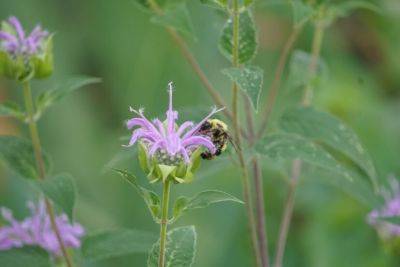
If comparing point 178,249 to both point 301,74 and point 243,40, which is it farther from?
point 301,74

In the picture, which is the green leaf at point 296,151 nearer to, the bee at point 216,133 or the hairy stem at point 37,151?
the bee at point 216,133

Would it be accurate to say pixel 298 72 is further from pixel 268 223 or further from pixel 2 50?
pixel 268 223

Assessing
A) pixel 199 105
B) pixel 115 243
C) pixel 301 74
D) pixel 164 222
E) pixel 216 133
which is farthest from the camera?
pixel 199 105

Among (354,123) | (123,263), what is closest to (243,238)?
(123,263)

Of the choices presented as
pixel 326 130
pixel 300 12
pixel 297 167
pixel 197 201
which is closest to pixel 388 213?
pixel 297 167

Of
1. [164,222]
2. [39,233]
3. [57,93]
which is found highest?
[57,93]

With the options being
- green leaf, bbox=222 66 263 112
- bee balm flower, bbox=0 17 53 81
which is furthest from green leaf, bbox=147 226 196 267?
bee balm flower, bbox=0 17 53 81
